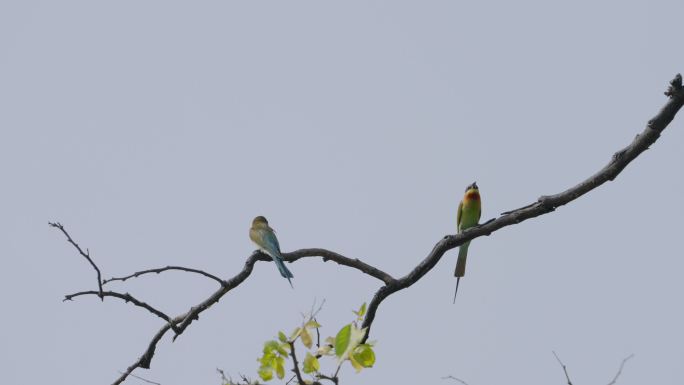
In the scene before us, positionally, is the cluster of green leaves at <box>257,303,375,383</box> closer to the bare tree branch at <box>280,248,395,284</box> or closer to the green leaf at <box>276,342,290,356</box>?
the green leaf at <box>276,342,290,356</box>

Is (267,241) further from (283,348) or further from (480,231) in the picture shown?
(283,348)

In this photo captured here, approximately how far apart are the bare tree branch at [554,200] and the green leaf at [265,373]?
156 centimetres

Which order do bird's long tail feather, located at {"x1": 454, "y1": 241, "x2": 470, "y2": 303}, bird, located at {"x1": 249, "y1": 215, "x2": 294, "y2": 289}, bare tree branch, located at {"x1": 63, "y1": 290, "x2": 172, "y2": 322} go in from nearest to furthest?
bare tree branch, located at {"x1": 63, "y1": 290, "x2": 172, "y2": 322} < bird, located at {"x1": 249, "y1": 215, "x2": 294, "y2": 289} < bird's long tail feather, located at {"x1": 454, "y1": 241, "x2": 470, "y2": 303}

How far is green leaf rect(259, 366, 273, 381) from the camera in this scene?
2.64m

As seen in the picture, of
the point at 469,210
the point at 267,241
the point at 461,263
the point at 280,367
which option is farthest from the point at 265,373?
the point at 469,210

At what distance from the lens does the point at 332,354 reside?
8.96 feet

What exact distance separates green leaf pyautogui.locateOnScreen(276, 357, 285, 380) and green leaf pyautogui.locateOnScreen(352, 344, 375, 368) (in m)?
0.20

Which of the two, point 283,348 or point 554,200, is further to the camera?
point 554,200

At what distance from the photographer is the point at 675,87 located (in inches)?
157

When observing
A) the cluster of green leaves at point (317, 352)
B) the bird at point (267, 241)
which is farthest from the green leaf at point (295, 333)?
the bird at point (267, 241)

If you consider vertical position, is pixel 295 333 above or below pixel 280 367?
above

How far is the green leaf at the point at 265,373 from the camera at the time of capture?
2.64 meters

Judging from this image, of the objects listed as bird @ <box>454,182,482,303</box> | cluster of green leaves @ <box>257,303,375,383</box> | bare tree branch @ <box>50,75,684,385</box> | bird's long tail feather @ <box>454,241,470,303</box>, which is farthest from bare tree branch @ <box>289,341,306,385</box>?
bird @ <box>454,182,482,303</box>

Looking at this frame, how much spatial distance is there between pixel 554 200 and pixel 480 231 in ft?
1.23
